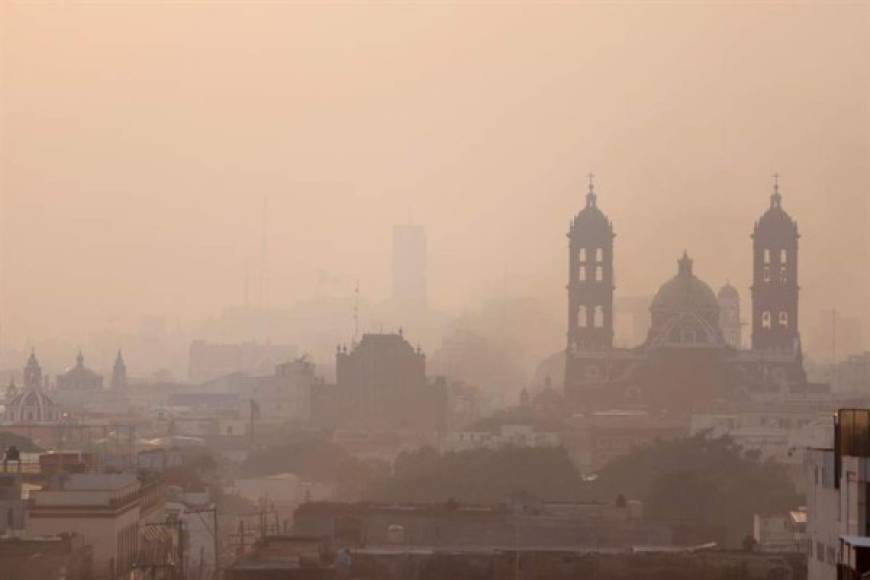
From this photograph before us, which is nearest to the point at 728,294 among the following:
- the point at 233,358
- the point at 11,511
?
the point at 233,358

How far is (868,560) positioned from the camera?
16797 millimetres

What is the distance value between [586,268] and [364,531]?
7205 cm

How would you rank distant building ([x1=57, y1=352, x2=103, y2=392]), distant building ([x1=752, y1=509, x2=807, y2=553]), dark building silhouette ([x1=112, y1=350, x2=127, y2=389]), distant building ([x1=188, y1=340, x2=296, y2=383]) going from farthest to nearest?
1. distant building ([x1=188, y1=340, x2=296, y2=383])
2. dark building silhouette ([x1=112, y1=350, x2=127, y2=389])
3. distant building ([x1=57, y1=352, x2=103, y2=392])
4. distant building ([x1=752, y1=509, x2=807, y2=553])

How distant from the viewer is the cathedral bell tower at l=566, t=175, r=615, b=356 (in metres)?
114

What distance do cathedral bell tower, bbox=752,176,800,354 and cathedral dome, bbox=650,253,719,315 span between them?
1.56m

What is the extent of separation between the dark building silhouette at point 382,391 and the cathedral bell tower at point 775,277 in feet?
33.1

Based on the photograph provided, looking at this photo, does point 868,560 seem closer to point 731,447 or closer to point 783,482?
point 783,482

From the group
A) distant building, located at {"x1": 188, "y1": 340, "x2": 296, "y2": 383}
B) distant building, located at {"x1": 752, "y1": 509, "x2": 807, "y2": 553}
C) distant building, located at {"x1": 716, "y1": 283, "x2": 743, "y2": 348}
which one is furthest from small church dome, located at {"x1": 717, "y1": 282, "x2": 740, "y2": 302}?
distant building, located at {"x1": 752, "y1": 509, "x2": 807, "y2": 553}

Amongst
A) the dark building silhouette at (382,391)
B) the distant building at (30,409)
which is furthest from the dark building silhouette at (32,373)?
the dark building silhouette at (382,391)

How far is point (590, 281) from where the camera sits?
376 ft

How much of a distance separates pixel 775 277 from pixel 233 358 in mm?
62340

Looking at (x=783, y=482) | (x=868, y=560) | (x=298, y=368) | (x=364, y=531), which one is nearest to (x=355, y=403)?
(x=298, y=368)

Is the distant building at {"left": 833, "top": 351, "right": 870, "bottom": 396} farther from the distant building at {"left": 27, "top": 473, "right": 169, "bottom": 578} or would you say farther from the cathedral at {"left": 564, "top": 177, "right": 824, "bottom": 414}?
the distant building at {"left": 27, "top": 473, "right": 169, "bottom": 578}

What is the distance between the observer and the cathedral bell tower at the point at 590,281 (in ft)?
374
